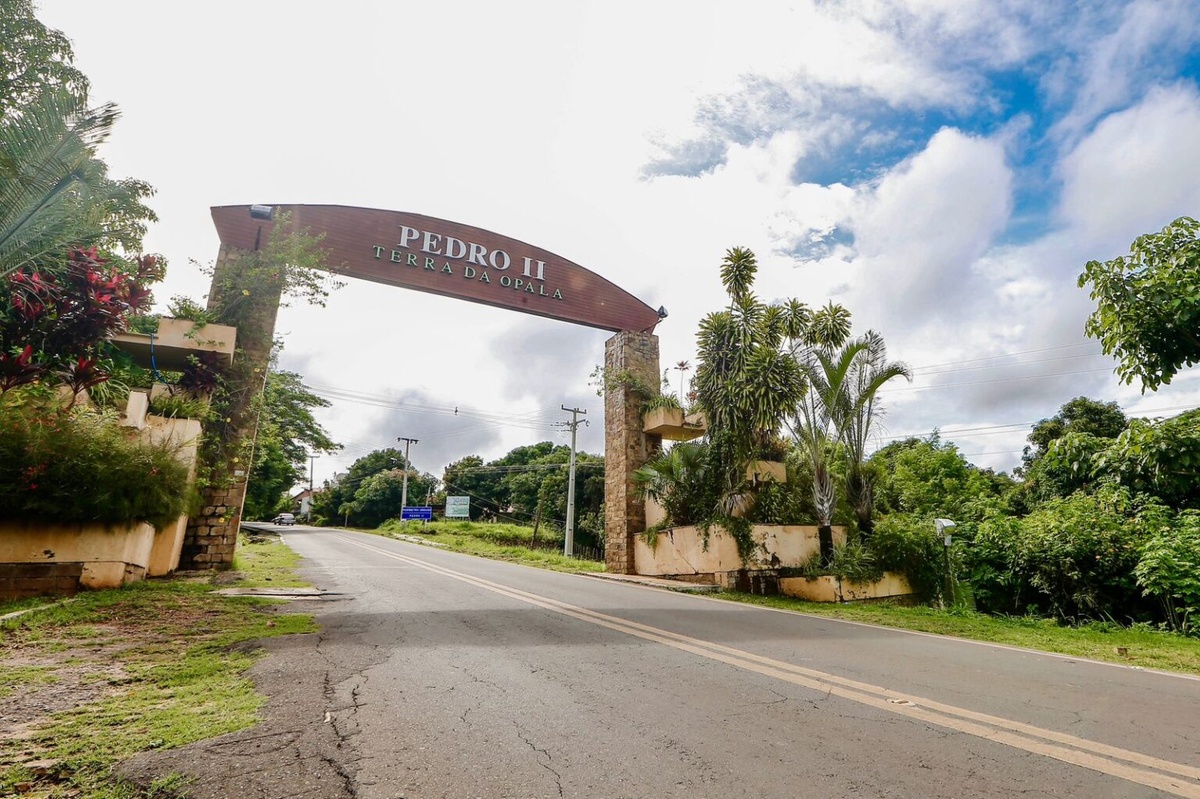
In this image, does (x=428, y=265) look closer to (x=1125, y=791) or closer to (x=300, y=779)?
(x=300, y=779)

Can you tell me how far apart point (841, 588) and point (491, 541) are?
2384 centimetres

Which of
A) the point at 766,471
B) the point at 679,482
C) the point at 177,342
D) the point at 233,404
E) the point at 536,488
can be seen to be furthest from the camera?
the point at 536,488

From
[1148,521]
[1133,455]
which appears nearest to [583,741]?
[1133,455]

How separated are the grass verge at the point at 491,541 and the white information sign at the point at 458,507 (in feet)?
9.15

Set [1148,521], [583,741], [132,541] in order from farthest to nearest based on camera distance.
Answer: [1148,521] < [132,541] < [583,741]

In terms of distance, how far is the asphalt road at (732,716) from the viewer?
2.36 m

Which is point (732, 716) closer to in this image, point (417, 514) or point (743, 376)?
point (743, 376)

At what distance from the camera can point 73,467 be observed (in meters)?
6.33

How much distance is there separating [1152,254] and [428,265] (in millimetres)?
13840

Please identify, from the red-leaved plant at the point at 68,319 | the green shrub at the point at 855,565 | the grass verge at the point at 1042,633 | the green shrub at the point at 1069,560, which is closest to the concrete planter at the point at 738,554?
the green shrub at the point at 855,565

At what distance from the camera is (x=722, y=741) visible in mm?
2783

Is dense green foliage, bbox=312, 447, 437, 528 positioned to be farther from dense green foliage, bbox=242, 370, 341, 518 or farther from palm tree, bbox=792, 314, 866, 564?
palm tree, bbox=792, 314, 866, 564

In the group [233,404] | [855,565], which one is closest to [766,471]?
[855,565]

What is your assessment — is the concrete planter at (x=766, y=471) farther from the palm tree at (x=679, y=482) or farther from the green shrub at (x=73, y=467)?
the green shrub at (x=73, y=467)
